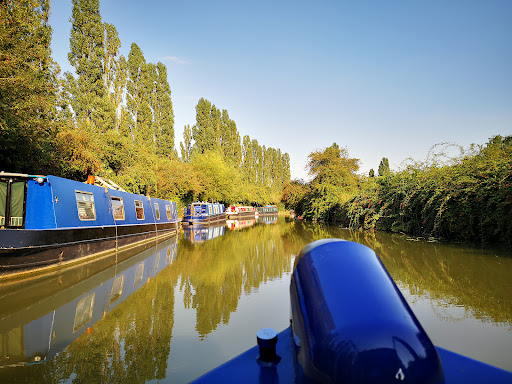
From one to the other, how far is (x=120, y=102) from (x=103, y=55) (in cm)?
332

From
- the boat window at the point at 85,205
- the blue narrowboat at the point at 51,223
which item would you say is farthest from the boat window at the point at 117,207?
the boat window at the point at 85,205

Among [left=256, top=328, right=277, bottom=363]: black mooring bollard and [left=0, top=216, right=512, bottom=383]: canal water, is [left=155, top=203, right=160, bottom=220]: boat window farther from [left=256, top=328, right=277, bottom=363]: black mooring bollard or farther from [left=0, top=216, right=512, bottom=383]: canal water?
[left=256, top=328, right=277, bottom=363]: black mooring bollard

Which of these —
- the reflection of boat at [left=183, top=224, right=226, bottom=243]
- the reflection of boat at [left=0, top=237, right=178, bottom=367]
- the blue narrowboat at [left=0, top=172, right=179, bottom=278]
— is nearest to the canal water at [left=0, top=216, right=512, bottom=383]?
the reflection of boat at [left=0, top=237, right=178, bottom=367]

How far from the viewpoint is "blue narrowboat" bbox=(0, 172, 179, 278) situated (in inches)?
223

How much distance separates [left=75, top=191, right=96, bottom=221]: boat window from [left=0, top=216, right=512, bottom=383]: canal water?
5.38 ft

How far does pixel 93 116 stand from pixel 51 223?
13.5m

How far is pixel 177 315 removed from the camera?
12.4 feet

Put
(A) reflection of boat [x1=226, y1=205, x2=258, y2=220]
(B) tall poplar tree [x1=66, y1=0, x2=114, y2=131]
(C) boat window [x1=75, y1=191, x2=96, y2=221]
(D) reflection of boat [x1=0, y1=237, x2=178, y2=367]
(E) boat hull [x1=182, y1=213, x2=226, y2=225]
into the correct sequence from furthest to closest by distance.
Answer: (A) reflection of boat [x1=226, y1=205, x2=258, y2=220]
(E) boat hull [x1=182, y1=213, x2=226, y2=225]
(B) tall poplar tree [x1=66, y1=0, x2=114, y2=131]
(C) boat window [x1=75, y1=191, x2=96, y2=221]
(D) reflection of boat [x1=0, y1=237, x2=178, y2=367]

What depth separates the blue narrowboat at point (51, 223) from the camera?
5.66 meters

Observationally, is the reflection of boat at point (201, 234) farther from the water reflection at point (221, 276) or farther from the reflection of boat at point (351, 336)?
the reflection of boat at point (351, 336)

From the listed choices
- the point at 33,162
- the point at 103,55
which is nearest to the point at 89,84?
the point at 103,55

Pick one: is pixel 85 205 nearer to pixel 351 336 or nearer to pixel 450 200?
pixel 351 336

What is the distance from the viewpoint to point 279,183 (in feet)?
232

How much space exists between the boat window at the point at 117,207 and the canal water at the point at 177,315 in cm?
327
